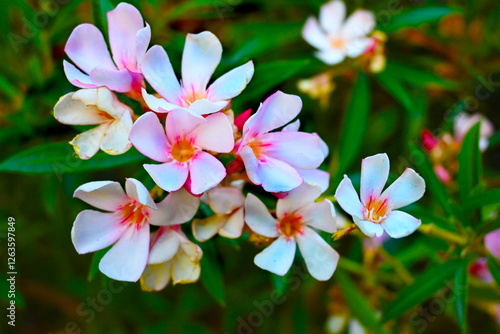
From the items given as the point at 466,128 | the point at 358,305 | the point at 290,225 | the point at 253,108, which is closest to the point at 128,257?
the point at 290,225

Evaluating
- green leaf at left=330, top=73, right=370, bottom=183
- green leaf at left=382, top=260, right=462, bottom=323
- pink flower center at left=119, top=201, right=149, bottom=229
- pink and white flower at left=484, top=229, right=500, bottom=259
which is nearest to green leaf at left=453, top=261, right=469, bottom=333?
green leaf at left=382, top=260, right=462, bottom=323

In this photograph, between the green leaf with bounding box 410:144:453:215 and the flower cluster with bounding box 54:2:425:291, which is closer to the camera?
the flower cluster with bounding box 54:2:425:291

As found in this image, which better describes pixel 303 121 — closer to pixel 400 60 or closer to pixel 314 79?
pixel 314 79

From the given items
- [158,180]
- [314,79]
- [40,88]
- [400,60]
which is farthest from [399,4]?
[158,180]

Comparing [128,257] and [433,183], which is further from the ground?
[128,257]

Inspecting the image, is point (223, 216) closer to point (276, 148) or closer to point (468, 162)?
point (276, 148)

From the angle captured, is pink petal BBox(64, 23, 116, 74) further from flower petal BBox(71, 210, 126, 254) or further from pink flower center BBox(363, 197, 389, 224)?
pink flower center BBox(363, 197, 389, 224)
